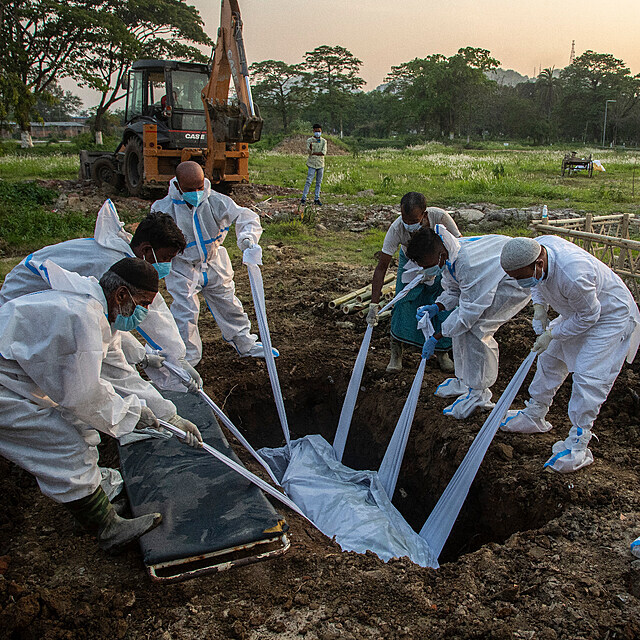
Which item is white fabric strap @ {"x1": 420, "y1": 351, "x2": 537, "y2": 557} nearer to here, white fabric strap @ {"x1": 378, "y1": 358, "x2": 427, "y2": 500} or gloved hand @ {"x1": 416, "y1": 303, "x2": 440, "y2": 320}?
white fabric strap @ {"x1": 378, "y1": 358, "x2": 427, "y2": 500}

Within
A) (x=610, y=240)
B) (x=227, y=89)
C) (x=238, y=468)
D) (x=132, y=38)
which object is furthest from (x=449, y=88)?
(x=238, y=468)

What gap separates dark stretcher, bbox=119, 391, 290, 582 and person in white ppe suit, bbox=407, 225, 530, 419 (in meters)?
1.73

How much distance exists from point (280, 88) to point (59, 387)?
147 ft

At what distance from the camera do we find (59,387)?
225cm

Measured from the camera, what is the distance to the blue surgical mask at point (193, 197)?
4.33 metres

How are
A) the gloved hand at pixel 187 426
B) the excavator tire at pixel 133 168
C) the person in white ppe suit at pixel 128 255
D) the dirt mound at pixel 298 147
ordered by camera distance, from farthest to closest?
1. the dirt mound at pixel 298 147
2. the excavator tire at pixel 133 168
3. the person in white ppe suit at pixel 128 255
4. the gloved hand at pixel 187 426

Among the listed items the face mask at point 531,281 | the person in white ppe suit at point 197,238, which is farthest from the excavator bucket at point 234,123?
the face mask at point 531,281

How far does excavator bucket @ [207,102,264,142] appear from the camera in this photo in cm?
714

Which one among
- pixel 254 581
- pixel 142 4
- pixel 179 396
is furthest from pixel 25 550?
pixel 142 4

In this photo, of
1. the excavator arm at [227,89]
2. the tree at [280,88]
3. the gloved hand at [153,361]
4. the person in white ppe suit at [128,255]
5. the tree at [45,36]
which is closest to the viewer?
the person in white ppe suit at [128,255]

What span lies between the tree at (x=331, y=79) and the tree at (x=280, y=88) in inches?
48.9

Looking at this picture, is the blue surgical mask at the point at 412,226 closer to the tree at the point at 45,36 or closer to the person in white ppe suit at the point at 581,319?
the person in white ppe suit at the point at 581,319

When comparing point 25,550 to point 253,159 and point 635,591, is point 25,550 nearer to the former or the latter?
point 635,591

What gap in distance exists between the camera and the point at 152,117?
11383 mm
